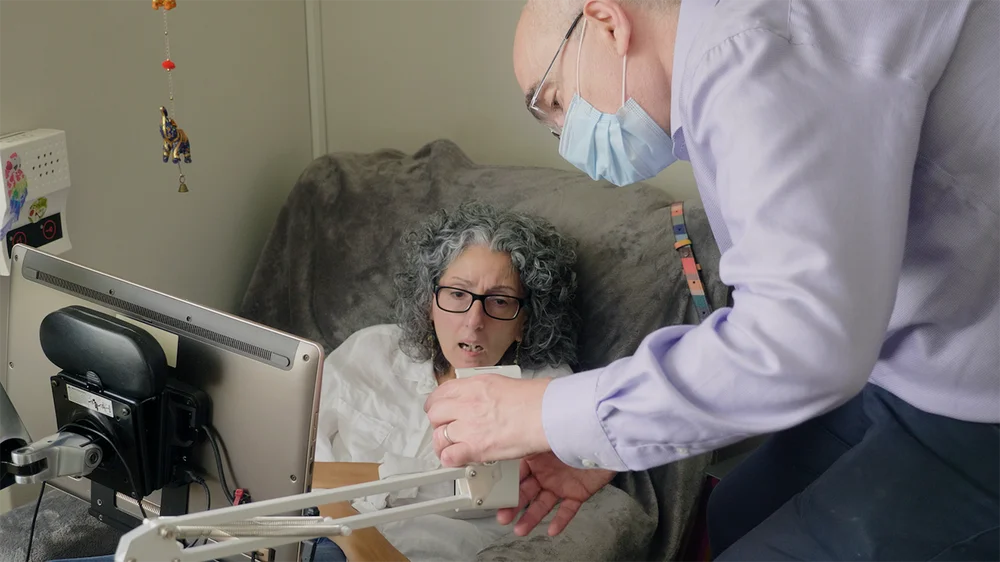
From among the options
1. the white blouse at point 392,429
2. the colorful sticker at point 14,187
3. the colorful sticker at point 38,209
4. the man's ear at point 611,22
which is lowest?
the white blouse at point 392,429

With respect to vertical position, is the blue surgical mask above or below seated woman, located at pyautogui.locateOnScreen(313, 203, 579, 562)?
above

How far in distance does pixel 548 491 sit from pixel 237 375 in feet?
1.87

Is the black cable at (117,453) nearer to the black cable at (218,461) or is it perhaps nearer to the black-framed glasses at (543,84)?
the black cable at (218,461)

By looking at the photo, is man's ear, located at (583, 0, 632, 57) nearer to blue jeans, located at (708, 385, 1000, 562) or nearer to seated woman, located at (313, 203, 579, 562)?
blue jeans, located at (708, 385, 1000, 562)

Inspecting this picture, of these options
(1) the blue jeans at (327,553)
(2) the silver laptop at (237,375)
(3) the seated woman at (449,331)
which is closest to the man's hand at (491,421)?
(2) the silver laptop at (237,375)

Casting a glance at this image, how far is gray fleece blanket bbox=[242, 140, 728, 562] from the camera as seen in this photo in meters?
1.76

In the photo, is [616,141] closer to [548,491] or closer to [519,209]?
[548,491]

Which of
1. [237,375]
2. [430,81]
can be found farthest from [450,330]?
[237,375]

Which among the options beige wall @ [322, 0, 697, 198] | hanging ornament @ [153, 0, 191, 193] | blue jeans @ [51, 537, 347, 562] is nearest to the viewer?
blue jeans @ [51, 537, 347, 562]

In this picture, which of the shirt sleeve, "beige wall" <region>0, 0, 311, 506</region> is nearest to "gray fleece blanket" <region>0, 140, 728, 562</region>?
"beige wall" <region>0, 0, 311, 506</region>

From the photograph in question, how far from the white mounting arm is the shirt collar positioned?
469 mm

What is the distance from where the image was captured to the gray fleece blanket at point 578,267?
69.3 inches

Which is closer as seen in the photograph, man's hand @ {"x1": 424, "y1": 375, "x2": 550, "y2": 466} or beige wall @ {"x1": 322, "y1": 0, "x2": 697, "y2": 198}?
man's hand @ {"x1": 424, "y1": 375, "x2": 550, "y2": 466}

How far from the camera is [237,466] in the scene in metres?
0.97
